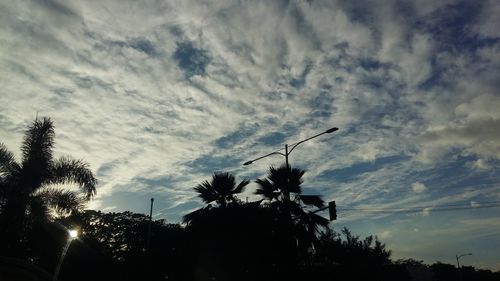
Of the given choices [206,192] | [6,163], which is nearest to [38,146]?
[6,163]

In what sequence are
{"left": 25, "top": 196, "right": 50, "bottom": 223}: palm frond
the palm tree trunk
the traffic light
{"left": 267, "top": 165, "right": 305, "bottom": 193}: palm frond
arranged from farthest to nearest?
{"left": 267, "top": 165, "right": 305, "bottom": 193}: palm frond → {"left": 25, "top": 196, "right": 50, "bottom": 223}: palm frond → the palm tree trunk → the traffic light

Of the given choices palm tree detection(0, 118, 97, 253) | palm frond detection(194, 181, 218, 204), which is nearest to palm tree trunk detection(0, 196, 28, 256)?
palm tree detection(0, 118, 97, 253)

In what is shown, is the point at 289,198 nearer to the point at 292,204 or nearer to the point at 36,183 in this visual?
the point at 292,204

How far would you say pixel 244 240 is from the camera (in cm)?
2433

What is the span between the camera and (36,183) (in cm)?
2197

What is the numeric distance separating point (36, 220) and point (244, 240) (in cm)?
1189

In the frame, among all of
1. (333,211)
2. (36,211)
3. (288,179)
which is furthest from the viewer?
(288,179)

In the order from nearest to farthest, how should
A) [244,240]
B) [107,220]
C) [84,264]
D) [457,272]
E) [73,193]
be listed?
[73,193] → [244,240] → [84,264] → [107,220] → [457,272]

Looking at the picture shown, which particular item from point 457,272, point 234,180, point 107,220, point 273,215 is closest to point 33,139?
point 234,180

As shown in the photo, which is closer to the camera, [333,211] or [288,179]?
[333,211]

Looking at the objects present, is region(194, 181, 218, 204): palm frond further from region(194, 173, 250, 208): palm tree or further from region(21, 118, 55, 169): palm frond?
region(21, 118, 55, 169): palm frond

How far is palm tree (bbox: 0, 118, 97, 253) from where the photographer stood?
20844mm

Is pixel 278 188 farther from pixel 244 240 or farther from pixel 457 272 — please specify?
pixel 457 272

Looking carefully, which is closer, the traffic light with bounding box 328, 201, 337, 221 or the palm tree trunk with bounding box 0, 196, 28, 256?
the traffic light with bounding box 328, 201, 337, 221
